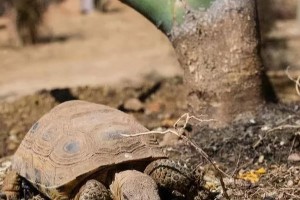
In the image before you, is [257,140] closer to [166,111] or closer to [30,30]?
[166,111]

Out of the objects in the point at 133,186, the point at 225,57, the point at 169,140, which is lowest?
the point at 169,140

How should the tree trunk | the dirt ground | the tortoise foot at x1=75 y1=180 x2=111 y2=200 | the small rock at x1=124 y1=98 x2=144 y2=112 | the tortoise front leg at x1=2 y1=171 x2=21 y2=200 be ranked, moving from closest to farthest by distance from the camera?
the tortoise foot at x1=75 y1=180 x2=111 y2=200, the tortoise front leg at x1=2 y1=171 x2=21 y2=200, the dirt ground, the tree trunk, the small rock at x1=124 y1=98 x2=144 y2=112

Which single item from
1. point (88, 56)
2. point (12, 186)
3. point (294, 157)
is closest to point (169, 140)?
point (294, 157)

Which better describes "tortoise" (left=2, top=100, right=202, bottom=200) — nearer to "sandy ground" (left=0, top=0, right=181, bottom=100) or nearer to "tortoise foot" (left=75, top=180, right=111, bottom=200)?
"tortoise foot" (left=75, top=180, right=111, bottom=200)

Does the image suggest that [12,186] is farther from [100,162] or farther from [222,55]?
[222,55]

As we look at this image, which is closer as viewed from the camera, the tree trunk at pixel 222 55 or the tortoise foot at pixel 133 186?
the tortoise foot at pixel 133 186

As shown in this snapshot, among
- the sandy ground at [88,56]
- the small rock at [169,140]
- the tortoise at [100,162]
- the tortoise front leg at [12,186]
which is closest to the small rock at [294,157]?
the small rock at [169,140]

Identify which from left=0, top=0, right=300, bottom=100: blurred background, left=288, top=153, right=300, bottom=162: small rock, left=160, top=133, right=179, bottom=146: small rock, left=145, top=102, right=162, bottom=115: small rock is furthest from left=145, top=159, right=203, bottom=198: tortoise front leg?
left=0, top=0, right=300, bottom=100: blurred background

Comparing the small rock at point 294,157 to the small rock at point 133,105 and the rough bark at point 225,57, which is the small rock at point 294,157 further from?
the small rock at point 133,105
